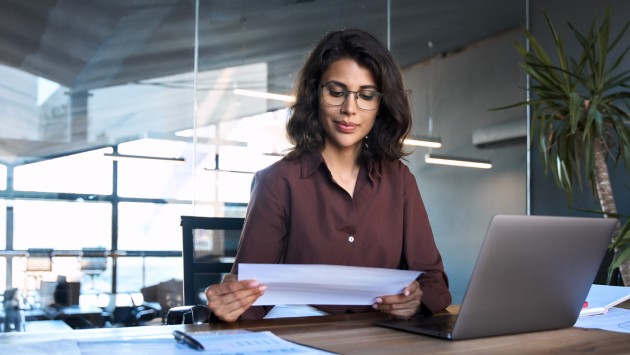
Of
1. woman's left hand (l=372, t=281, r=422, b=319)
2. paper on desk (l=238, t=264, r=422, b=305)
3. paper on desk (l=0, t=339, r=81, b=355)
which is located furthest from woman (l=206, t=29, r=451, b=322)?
paper on desk (l=0, t=339, r=81, b=355)

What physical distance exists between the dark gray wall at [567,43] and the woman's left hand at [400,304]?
418 cm

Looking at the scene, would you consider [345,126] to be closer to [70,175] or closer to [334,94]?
[334,94]

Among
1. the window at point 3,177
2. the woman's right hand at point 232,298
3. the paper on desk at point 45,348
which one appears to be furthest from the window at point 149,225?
the paper on desk at point 45,348

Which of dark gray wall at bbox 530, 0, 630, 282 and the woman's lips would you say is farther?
dark gray wall at bbox 530, 0, 630, 282

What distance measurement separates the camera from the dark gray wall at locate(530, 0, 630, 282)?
5379 millimetres

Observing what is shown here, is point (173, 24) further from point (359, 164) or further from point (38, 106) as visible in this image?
point (359, 164)

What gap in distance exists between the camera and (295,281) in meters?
1.30

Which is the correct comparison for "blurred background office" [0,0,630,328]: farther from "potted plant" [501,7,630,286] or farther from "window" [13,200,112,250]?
"potted plant" [501,7,630,286]

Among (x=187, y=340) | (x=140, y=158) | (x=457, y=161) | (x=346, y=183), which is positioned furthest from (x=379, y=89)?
(x=457, y=161)

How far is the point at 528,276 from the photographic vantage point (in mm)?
→ 1253

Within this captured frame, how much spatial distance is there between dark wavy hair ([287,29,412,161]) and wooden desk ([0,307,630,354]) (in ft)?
2.40

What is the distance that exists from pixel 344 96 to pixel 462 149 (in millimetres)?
4100

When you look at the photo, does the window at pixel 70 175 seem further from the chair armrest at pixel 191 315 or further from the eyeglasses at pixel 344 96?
the eyeglasses at pixel 344 96

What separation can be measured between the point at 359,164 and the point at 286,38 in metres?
3.03
